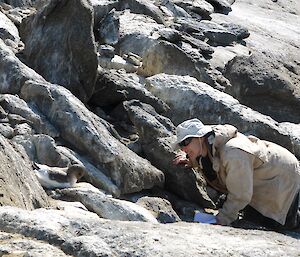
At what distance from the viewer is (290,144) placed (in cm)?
1731

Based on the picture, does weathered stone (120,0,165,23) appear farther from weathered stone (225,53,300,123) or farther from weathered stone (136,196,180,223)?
weathered stone (136,196,180,223)

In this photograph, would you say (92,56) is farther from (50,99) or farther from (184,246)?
(184,246)

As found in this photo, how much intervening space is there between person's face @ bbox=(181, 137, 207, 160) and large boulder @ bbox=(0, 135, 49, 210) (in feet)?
6.46

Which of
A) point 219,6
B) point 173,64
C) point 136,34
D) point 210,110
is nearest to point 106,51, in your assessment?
point 173,64

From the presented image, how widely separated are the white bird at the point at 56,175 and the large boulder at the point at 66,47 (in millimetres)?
4204

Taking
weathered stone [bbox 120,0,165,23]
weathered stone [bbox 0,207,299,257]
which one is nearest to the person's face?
weathered stone [bbox 0,207,299,257]

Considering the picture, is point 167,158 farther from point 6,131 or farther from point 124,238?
point 124,238

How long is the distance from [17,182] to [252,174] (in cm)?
312

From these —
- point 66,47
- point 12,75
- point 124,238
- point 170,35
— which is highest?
point 124,238

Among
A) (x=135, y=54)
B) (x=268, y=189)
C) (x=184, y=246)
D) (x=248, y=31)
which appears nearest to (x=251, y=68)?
(x=135, y=54)

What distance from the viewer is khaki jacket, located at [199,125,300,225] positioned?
10391 mm

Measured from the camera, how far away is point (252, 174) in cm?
1051

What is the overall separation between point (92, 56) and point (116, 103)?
1.04 metres

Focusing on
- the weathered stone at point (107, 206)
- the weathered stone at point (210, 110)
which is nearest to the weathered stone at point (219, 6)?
the weathered stone at point (210, 110)
